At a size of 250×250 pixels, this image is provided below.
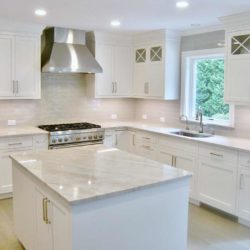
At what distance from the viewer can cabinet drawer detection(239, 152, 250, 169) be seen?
145 inches

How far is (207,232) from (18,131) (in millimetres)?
2950

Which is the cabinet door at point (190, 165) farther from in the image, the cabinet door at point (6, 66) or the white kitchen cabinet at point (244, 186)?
the cabinet door at point (6, 66)

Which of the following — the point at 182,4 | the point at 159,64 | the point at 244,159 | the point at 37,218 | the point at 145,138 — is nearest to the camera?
the point at 37,218

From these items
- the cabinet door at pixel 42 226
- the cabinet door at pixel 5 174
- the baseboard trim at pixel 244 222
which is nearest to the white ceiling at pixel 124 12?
the cabinet door at pixel 5 174

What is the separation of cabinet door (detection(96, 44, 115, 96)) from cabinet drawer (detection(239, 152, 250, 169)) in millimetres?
2768

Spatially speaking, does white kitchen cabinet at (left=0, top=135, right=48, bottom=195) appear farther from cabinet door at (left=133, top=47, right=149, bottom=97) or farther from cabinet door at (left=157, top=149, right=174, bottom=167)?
cabinet door at (left=133, top=47, right=149, bottom=97)

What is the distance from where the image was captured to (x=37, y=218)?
273 centimetres

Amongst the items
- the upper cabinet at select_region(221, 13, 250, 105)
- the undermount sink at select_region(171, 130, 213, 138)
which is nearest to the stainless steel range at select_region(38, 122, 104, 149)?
the undermount sink at select_region(171, 130, 213, 138)

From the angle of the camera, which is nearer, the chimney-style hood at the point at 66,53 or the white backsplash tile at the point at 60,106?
the chimney-style hood at the point at 66,53

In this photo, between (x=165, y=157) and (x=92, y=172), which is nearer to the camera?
(x=92, y=172)

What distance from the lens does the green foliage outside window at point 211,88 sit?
4902 millimetres

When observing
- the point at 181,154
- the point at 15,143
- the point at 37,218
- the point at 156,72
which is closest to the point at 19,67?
the point at 15,143

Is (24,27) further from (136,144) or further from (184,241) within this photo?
(184,241)

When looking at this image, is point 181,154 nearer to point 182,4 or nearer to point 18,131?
point 182,4
